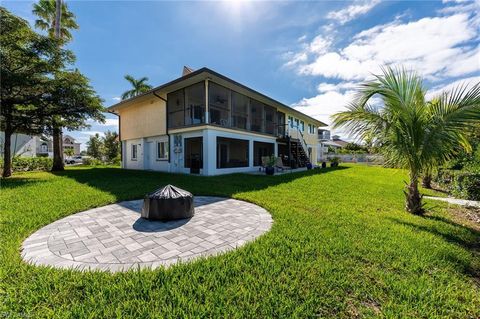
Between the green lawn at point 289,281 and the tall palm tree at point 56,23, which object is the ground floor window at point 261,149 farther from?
the green lawn at point 289,281

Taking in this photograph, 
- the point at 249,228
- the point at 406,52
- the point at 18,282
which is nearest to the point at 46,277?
the point at 18,282

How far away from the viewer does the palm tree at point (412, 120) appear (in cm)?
456

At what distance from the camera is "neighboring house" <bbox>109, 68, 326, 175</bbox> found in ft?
39.9

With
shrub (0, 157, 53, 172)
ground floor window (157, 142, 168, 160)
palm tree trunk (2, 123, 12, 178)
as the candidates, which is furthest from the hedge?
shrub (0, 157, 53, 172)

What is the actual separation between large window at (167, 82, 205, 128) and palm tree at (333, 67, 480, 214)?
9783 millimetres

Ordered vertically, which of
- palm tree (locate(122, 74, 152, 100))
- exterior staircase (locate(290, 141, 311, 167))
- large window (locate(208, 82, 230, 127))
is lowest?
exterior staircase (locate(290, 141, 311, 167))

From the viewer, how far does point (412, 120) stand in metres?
5.00

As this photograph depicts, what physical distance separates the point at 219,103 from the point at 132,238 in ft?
44.5

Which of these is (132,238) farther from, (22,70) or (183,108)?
(22,70)

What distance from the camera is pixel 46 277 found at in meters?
2.46

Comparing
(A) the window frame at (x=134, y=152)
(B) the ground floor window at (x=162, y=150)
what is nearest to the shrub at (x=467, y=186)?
(B) the ground floor window at (x=162, y=150)

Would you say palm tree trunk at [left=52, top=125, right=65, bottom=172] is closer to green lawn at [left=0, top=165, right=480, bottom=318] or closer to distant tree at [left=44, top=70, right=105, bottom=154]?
distant tree at [left=44, top=70, right=105, bottom=154]

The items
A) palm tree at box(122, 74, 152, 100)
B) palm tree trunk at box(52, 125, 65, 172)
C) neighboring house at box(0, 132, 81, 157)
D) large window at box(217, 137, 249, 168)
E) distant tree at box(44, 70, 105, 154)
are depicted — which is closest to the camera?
distant tree at box(44, 70, 105, 154)

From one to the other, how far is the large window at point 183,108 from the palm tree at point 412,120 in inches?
385
